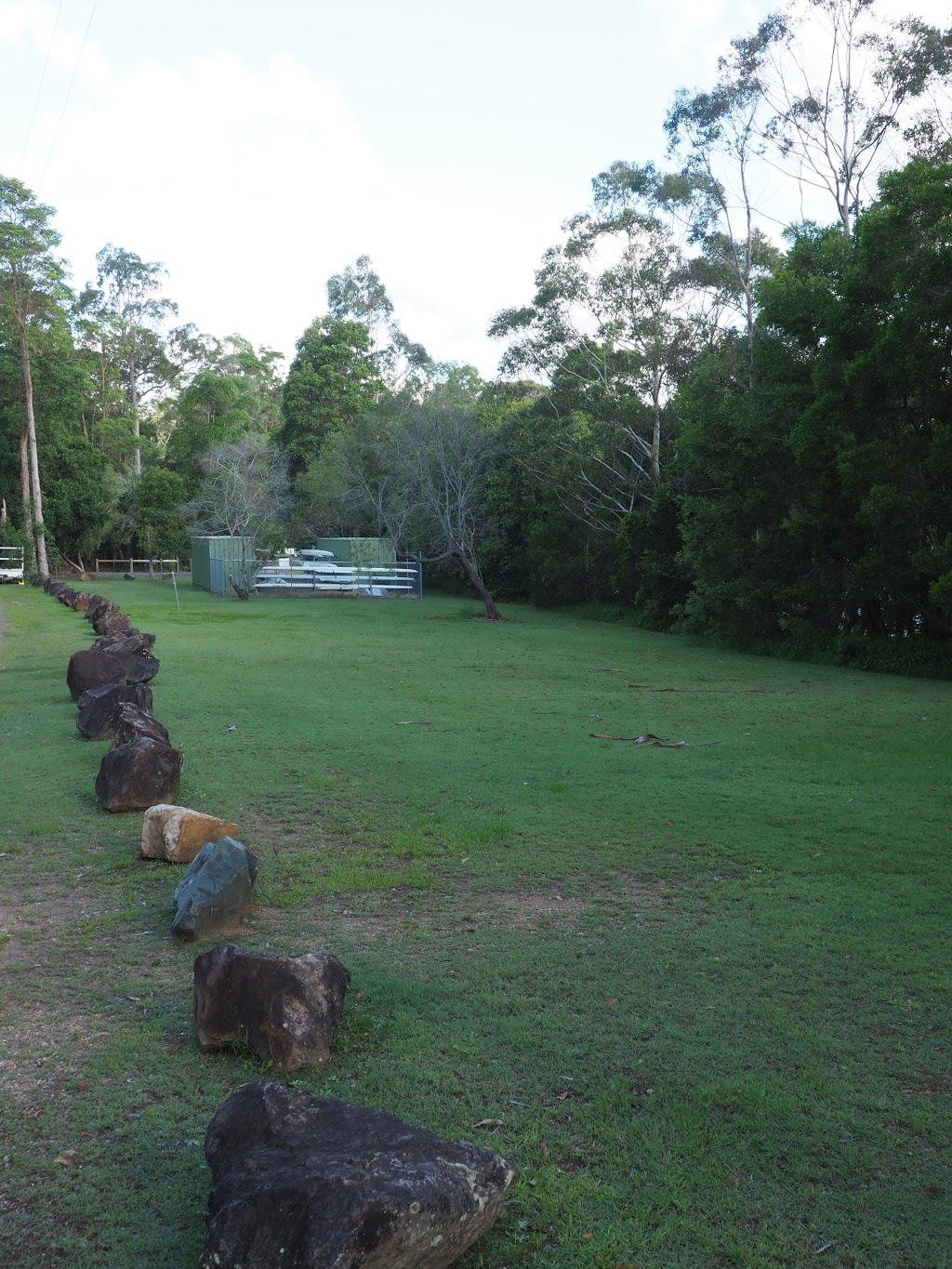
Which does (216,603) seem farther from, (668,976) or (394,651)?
(668,976)

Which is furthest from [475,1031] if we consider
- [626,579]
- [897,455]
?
[626,579]

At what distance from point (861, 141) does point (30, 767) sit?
18.5m

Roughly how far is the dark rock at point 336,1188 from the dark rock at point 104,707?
6469 mm

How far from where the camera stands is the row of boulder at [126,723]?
6.40 m

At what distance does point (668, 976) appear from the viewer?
157 inches

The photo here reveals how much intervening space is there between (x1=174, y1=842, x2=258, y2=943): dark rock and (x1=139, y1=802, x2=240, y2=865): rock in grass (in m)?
0.82

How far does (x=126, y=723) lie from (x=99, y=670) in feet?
12.2

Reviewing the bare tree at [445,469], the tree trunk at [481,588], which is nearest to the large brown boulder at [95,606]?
the tree trunk at [481,588]

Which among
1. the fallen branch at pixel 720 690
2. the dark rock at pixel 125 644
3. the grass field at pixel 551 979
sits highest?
the dark rock at pixel 125 644

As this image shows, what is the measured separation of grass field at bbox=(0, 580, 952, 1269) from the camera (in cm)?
261

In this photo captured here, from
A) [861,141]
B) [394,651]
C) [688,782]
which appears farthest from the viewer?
[861,141]

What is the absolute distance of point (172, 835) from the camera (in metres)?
5.38

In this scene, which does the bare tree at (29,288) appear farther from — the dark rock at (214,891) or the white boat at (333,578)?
the dark rock at (214,891)

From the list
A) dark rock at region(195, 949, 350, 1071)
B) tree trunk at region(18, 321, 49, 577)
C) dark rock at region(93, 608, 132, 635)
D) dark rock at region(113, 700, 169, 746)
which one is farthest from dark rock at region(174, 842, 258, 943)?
tree trunk at region(18, 321, 49, 577)
